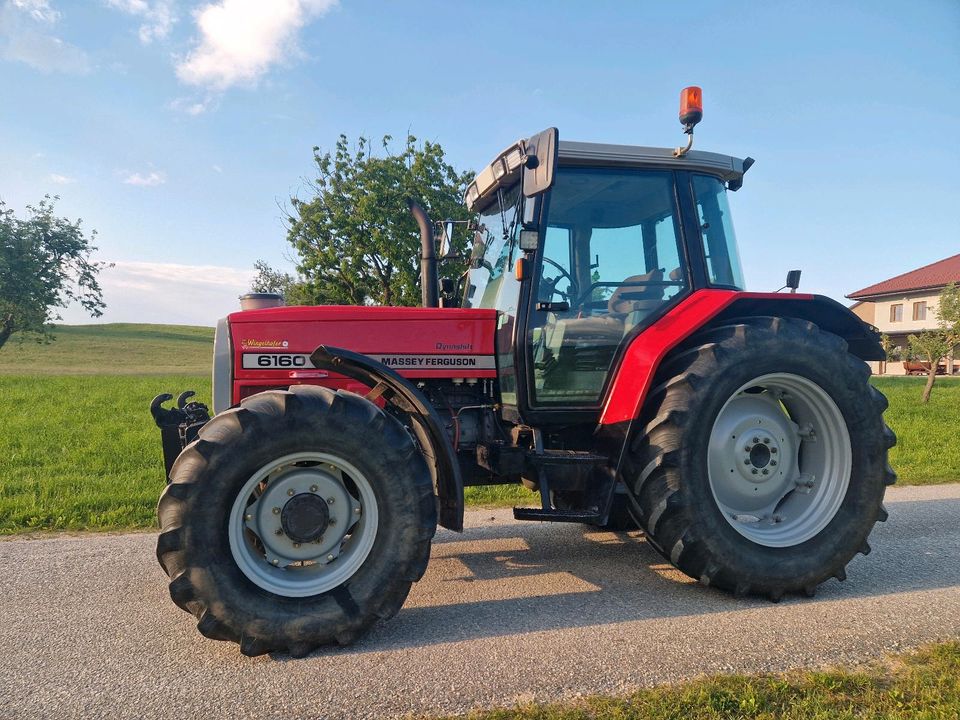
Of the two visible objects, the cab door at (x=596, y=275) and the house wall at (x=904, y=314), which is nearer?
the cab door at (x=596, y=275)

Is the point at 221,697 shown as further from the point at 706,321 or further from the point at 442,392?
the point at 706,321

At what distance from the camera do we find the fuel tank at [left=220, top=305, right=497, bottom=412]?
3.62 m

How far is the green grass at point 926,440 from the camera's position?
7406 mm

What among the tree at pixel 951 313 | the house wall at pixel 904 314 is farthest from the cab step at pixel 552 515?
the house wall at pixel 904 314

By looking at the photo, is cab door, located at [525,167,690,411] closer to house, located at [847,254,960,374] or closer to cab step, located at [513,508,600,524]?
cab step, located at [513,508,600,524]

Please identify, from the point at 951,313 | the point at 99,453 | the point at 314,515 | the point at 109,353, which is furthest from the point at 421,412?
the point at 109,353

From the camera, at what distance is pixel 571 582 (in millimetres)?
3680

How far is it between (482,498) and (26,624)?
3.71m

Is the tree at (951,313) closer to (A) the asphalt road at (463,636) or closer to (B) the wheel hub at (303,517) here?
(A) the asphalt road at (463,636)

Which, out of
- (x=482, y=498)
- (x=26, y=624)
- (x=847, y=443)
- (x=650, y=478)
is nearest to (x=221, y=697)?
(x=26, y=624)

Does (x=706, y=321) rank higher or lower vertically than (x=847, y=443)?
higher

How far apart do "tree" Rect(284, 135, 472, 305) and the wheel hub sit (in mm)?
9683

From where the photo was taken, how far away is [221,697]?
7.88 feet

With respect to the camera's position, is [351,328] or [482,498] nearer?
[351,328]
